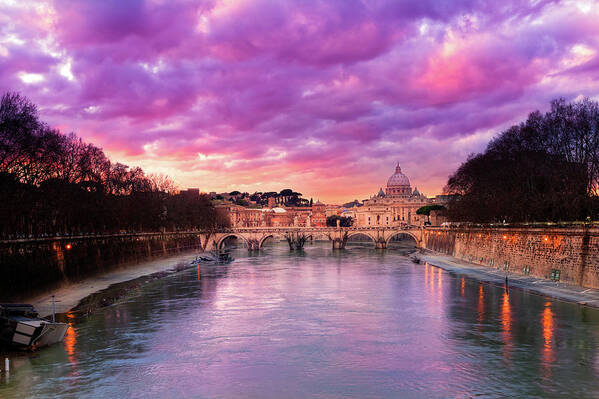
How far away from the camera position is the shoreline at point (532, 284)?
142ft

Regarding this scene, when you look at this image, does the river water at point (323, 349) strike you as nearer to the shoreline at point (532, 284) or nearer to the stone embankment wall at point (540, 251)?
the shoreline at point (532, 284)

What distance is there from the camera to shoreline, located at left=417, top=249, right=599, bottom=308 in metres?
43.3

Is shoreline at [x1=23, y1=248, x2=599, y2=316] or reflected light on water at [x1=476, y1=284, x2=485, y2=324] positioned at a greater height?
shoreline at [x1=23, y1=248, x2=599, y2=316]

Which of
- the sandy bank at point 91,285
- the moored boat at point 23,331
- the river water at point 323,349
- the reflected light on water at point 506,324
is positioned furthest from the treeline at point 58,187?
the reflected light on water at point 506,324

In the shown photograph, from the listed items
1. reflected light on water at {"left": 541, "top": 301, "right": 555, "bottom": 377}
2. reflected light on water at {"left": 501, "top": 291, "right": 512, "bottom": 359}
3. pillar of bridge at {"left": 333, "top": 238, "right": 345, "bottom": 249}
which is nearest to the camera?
reflected light on water at {"left": 541, "top": 301, "right": 555, "bottom": 377}

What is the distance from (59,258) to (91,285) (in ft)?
15.4

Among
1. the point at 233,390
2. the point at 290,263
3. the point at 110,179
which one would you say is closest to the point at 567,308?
the point at 233,390

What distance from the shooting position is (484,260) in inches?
3031

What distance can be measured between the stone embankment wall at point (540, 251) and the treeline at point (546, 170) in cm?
283

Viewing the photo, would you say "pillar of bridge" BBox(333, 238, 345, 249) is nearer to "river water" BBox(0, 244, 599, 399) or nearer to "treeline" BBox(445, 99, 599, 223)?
"treeline" BBox(445, 99, 599, 223)

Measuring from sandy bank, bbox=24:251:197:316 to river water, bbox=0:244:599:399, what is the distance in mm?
4001

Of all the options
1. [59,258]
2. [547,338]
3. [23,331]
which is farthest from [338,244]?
[23,331]

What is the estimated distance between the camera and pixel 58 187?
2382 inches

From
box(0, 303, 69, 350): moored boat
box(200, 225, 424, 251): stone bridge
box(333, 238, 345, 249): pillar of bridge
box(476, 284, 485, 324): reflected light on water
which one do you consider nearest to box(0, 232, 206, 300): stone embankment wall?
box(0, 303, 69, 350): moored boat
